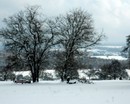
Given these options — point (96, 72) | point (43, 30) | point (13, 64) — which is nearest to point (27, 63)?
point (13, 64)

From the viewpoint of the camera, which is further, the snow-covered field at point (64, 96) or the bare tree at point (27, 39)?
the bare tree at point (27, 39)

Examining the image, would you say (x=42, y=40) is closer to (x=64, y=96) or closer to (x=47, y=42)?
(x=47, y=42)

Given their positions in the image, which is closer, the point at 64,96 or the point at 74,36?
the point at 64,96

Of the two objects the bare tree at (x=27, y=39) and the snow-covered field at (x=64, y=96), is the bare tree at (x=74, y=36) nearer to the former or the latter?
the bare tree at (x=27, y=39)

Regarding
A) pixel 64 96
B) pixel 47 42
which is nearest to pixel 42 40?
pixel 47 42

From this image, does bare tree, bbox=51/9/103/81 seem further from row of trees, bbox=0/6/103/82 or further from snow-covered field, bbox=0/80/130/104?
snow-covered field, bbox=0/80/130/104

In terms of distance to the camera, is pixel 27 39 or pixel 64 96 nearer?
pixel 64 96

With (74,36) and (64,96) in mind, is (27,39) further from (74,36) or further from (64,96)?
(64,96)

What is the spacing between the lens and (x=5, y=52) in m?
46.5

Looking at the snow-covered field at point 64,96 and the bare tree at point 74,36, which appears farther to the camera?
the bare tree at point 74,36

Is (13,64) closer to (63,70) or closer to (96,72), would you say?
(63,70)

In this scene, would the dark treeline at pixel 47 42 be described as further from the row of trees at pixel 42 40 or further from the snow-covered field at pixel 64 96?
the snow-covered field at pixel 64 96

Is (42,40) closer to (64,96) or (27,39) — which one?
(27,39)

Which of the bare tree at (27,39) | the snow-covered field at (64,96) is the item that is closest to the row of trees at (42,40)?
the bare tree at (27,39)
